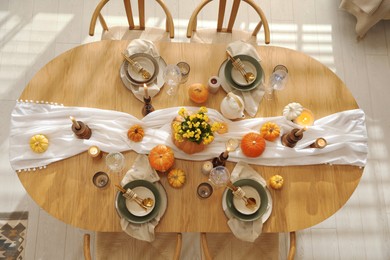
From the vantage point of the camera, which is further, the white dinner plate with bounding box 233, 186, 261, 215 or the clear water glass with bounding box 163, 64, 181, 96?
the clear water glass with bounding box 163, 64, 181, 96

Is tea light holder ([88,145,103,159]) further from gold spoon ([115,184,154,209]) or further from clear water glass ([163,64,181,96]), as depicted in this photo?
clear water glass ([163,64,181,96])

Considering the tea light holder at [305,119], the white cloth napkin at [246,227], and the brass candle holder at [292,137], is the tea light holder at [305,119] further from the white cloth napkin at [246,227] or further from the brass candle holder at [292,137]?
the white cloth napkin at [246,227]

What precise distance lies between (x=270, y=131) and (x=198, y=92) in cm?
44

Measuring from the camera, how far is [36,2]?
116 inches

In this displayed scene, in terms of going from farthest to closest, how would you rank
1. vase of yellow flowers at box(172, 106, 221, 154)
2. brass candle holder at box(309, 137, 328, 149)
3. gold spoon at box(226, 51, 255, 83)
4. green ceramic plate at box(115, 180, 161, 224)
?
gold spoon at box(226, 51, 255, 83), brass candle holder at box(309, 137, 328, 149), green ceramic plate at box(115, 180, 161, 224), vase of yellow flowers at box(172, 106, 221, 154)

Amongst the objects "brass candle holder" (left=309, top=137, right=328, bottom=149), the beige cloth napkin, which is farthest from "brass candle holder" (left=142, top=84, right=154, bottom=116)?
"brass candle holder" (left=309, top=137, right=328, bottom=149)

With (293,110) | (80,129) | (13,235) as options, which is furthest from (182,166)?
(13,235)

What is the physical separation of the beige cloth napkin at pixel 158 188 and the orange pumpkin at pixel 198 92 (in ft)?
1.35

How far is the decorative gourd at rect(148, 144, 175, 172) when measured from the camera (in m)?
1.67

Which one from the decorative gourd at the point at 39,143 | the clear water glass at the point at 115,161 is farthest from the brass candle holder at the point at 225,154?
the decorative gourd at the point at 39,143

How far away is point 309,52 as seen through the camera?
3039mm

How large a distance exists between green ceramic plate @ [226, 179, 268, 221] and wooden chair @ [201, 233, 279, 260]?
0.33 metres

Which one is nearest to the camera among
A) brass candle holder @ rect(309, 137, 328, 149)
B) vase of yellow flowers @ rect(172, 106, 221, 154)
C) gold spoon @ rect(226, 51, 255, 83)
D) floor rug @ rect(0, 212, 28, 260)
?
vase of yellow flowers @ rect(172, 106, 221, 154)

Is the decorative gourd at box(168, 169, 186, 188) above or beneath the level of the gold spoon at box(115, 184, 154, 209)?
above
